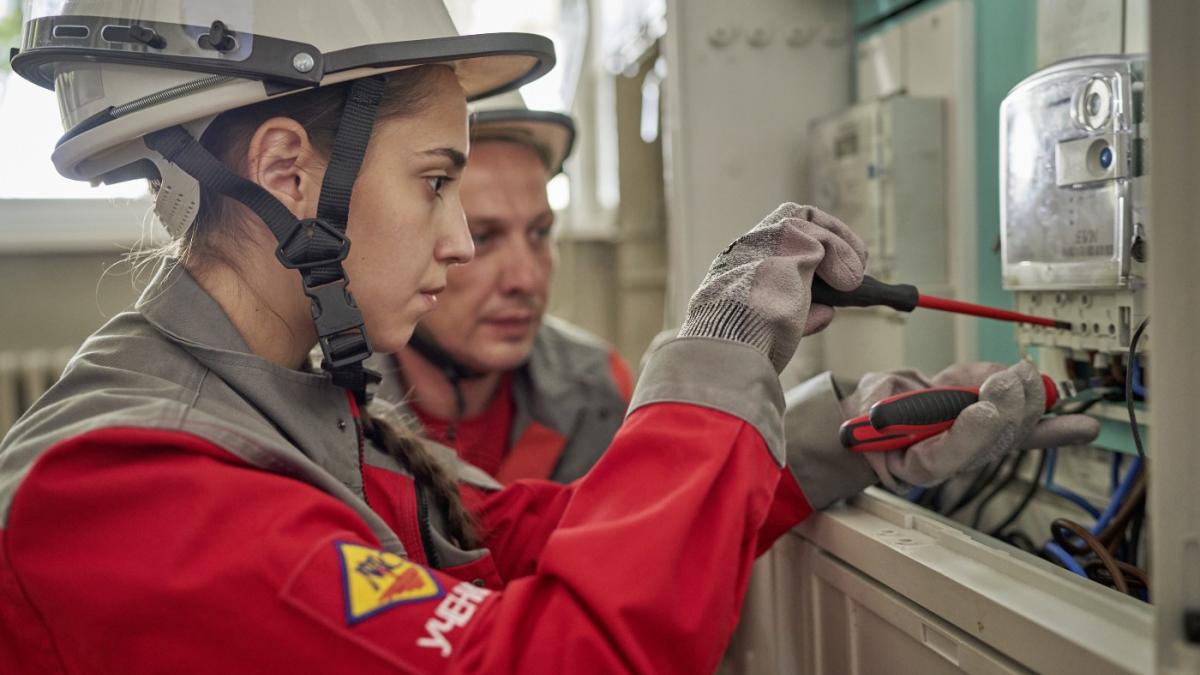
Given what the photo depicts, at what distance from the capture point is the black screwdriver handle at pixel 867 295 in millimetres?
830

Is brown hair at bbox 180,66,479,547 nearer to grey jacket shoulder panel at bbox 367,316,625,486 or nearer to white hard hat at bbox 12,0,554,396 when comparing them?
white hard hat at bbox 12,0,554,396

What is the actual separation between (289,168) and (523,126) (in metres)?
0.82

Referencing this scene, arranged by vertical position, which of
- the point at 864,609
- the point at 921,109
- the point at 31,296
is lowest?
the point at 864,609

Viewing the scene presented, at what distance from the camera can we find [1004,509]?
112 centimetres

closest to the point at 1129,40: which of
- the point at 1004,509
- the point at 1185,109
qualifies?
the point at 1185,109

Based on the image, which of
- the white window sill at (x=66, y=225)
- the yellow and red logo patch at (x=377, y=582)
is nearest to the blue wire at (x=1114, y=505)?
the yellow and red logo patch at (x=377, y=582)

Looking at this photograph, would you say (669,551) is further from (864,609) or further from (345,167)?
(345,167)

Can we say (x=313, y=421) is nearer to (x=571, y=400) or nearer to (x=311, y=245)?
(x=311, y=245)

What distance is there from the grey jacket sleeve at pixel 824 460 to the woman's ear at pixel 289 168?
0.51m

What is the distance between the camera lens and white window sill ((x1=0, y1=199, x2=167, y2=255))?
226cm

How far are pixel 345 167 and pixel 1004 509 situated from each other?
831 millimetres

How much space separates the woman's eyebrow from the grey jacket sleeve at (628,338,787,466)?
0.28 metres

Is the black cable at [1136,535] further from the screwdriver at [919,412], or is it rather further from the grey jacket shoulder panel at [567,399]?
the grey jacket shoulder panel at [567,399]

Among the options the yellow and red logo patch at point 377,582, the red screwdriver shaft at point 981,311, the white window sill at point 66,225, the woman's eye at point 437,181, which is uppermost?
the white window sill at point 66,225
